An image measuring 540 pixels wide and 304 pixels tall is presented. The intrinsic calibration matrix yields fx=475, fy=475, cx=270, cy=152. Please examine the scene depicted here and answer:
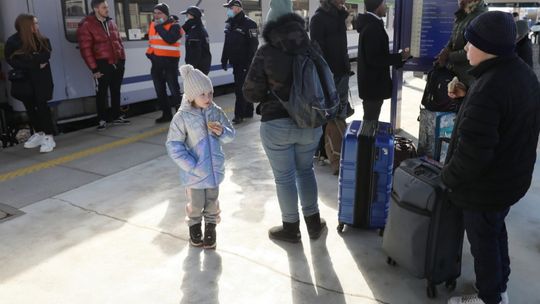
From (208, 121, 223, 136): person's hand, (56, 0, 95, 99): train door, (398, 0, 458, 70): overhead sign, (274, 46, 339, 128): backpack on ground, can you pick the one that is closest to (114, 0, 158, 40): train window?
(56, 0, 95, 99): train door

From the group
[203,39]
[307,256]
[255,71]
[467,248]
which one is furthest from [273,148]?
[203,39]

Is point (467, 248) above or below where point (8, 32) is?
below

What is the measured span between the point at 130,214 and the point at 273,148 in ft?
4.72

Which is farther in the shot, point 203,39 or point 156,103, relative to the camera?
point 156,103

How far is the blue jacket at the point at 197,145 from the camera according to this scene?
2.87m

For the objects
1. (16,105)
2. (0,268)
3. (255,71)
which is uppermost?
(255,71)

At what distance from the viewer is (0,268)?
9.65 ft

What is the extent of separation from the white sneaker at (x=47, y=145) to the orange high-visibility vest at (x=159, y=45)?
1857 millimetres

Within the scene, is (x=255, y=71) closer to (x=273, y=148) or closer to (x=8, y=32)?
(x=273, y=148)

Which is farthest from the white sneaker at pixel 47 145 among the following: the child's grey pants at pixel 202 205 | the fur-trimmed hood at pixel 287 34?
the fur-trimmed hood at pixel 287 34

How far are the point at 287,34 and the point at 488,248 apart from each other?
5.07 ft

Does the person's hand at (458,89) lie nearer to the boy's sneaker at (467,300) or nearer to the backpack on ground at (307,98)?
the backpack on ground at (307,98)

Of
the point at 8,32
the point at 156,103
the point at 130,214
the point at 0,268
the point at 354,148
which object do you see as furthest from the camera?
the point at 156,103

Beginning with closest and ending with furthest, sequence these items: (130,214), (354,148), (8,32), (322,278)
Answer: (322,278) → (354,148) → (130,214) → (8,32)
